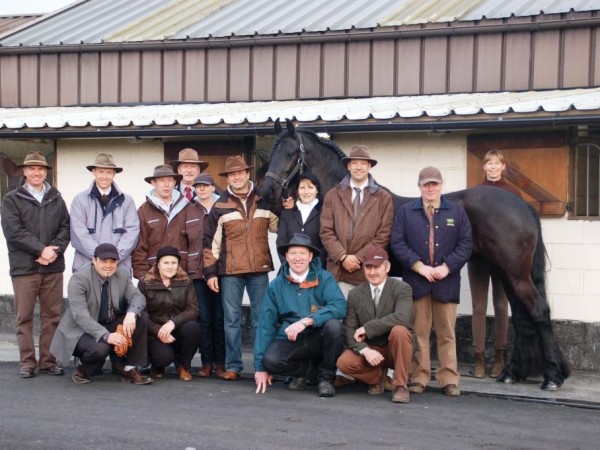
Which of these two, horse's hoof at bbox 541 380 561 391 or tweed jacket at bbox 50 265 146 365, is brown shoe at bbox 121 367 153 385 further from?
horse's hoof at bbox 541 380 561 391

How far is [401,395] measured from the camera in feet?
27.0

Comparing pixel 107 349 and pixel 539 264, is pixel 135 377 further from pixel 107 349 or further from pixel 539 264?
pixel 539 264

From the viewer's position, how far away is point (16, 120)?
40.4 ft

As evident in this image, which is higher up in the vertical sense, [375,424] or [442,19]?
[442,19]

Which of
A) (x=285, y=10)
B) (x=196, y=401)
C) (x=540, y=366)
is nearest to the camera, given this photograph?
(x=196, y=401)

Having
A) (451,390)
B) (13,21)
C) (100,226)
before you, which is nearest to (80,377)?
(100,226)

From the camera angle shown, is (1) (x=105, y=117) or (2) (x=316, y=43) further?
(2) (x=316, y=43)

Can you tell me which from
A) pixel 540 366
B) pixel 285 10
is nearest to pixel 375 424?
pixel 540 366

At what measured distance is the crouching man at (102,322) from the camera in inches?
349

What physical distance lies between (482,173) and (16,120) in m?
5.60

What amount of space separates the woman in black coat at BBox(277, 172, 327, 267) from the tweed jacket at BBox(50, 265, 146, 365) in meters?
1.40

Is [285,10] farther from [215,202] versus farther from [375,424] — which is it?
[375,424]

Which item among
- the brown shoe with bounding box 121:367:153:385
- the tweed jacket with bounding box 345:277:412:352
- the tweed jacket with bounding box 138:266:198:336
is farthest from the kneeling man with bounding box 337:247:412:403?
the brown shoe with bounding box 121:367:153:385

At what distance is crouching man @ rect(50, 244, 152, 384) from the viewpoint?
8875mm
